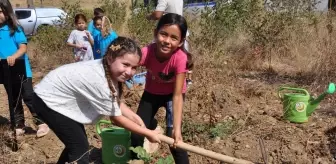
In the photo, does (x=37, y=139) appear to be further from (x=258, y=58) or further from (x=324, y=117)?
(x=258, y=58)

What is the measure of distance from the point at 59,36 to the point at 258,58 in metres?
3.55

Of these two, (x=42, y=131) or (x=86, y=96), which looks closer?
(x=86, y=96)

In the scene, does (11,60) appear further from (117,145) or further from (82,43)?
(82,43)

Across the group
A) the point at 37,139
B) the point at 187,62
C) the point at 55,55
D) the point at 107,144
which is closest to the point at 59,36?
the point at 55,55

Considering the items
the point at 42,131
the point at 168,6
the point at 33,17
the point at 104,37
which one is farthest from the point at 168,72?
the point at 33,17

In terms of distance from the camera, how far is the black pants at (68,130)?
2.30 meters

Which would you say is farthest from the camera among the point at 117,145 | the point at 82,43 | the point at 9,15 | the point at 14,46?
the point at 82,43

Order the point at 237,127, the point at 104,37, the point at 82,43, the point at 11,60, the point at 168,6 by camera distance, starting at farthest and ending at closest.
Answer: the point at 82,43
the point at 104,37
the point at 168,6
the point at 237,127
the point at 11,60

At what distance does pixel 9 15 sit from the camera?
3408 millimetres

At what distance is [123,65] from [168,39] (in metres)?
0.43

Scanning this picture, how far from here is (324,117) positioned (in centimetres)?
406

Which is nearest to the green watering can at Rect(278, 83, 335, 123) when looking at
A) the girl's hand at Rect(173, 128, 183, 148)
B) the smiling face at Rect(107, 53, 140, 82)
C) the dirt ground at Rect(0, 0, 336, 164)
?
Answer: the dirt ground at Rect(0, 0, 336, 164)

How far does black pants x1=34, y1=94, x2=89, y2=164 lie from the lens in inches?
90.6

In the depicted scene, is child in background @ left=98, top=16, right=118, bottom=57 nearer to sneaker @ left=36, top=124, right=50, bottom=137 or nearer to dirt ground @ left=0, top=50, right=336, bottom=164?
dirt ground @ left=0, top=50, right=336, bottom=164
